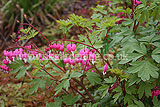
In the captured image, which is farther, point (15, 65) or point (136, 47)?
point (15, 65)

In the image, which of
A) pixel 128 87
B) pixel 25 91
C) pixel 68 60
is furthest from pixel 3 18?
pixel 128 87

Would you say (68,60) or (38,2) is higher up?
(38,2)

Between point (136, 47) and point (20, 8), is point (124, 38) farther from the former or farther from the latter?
point (20, 8)

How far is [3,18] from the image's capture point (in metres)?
5.23

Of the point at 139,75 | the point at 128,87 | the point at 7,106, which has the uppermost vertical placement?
the point at 139,75

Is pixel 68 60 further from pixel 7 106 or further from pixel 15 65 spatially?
pixel 7 106

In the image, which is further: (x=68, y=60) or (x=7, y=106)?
(x=7, y=106)

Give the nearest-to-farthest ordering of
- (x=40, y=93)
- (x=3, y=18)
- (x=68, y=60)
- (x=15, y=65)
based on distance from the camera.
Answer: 1. (x=68, y=60)
2. (x=15, y=65)
3. (x=40, y=93)
4. (x=3, y=18)

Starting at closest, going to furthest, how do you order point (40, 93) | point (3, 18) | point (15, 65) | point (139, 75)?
point (139, 75) < point (15, 65) < point (40, 93) < point (3, 18)

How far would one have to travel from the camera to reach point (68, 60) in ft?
5.27

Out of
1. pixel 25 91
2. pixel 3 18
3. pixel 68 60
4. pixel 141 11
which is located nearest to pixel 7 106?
pixel 25 91

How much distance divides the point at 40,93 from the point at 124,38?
5.47ft

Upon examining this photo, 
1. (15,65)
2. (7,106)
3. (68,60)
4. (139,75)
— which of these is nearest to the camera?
(139,75)

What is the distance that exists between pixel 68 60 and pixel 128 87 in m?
0.62
